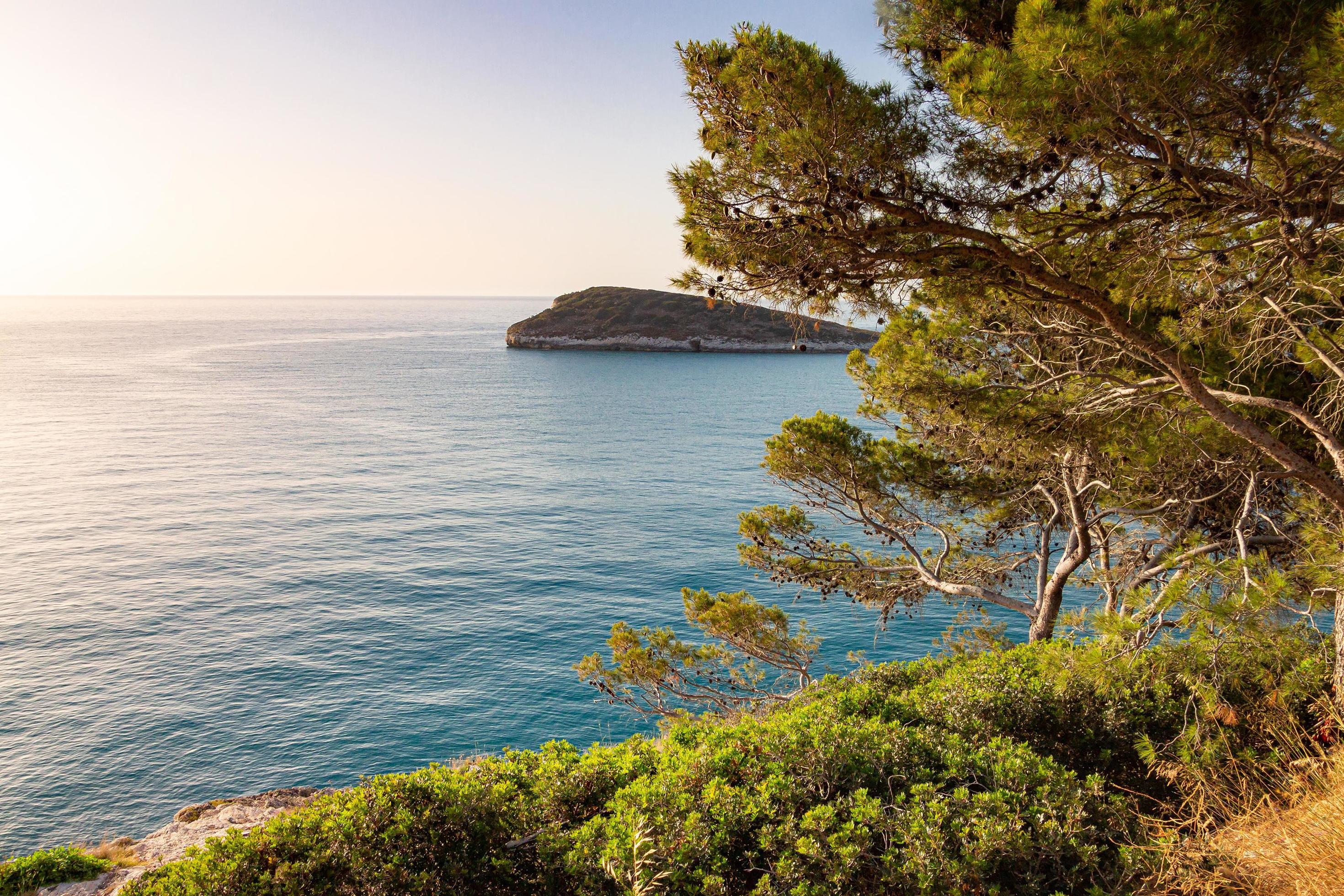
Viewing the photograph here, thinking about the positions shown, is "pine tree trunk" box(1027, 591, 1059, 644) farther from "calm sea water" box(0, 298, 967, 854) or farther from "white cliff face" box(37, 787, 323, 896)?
"white cliff face" box(37, 787, 323, 896)

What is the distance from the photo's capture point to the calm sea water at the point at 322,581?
742 inches

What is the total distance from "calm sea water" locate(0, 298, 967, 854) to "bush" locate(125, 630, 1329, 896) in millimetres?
14118

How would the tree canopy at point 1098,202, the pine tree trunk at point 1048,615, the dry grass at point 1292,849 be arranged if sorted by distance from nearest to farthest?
the dry grass at point 1292,849 → the tree canopy at point 1098,202 → the pine tree trunk at point 1048,615

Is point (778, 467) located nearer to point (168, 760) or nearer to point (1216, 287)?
point (1216, 287)

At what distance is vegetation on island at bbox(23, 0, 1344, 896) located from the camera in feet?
15.0

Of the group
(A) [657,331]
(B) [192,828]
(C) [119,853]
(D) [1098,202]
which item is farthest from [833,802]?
(A) [657,331]

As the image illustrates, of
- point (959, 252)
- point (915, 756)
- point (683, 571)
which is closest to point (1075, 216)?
point (959, 252)

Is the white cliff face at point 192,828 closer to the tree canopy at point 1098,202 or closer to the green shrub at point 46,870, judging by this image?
the green shrub at point 46,870

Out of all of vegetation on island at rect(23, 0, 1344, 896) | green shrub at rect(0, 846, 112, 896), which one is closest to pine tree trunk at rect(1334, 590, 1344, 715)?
vegetation on island at rect(23, 0, 1344, 896)

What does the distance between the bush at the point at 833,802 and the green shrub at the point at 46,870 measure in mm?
6140

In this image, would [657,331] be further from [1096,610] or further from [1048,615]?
[1096,610]

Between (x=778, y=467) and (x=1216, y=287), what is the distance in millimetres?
7130

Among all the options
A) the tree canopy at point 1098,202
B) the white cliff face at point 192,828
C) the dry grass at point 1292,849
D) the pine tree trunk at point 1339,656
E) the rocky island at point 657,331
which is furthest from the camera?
the rocky island at point 657,331

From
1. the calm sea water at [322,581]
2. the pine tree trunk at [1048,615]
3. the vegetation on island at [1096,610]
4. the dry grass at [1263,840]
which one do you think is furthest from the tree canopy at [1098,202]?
the calm sea water at [322,581]
